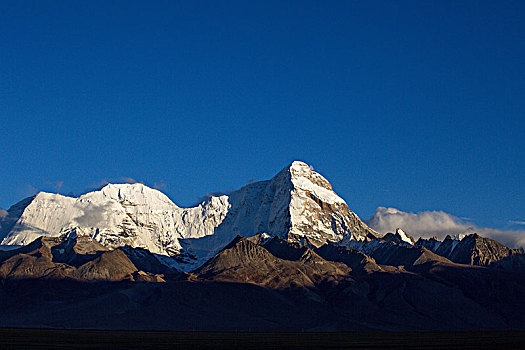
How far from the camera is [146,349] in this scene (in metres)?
133

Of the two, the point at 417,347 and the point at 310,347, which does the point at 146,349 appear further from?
the point at 417,347

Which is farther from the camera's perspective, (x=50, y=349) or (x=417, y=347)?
(x=417, y=347)

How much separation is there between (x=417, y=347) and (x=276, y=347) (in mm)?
29485

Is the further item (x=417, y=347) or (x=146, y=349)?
(x=417, y=347)

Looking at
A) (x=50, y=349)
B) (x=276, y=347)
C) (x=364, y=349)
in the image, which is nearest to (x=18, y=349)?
(x=50, y=349)

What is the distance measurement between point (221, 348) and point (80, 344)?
30.7 m

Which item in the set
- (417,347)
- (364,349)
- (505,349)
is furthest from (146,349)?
(505,349)

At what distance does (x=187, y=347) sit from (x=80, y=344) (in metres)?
22.9

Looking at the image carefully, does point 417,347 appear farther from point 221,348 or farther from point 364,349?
point 221,348

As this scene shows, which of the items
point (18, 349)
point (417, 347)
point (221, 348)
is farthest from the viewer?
point (417, 347)

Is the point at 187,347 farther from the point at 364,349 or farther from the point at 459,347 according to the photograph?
the point at 459,347

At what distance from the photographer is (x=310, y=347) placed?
469 ft

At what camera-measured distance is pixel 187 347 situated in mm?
141375

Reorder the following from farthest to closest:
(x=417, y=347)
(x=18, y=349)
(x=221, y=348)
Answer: (x=417, y=347), (x=221, y=348), (x=18, y=349)
